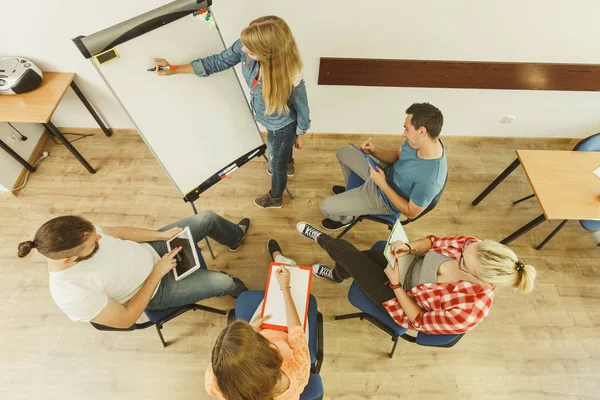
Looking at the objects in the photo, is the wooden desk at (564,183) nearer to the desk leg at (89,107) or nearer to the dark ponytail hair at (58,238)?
the dark ponytail hair at (58,238)

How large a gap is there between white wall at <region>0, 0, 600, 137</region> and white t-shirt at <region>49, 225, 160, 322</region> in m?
1.68

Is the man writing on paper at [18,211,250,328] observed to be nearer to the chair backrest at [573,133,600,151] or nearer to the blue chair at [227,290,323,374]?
the blue chair at [227,290,323,374]

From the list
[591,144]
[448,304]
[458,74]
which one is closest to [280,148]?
[448,304]

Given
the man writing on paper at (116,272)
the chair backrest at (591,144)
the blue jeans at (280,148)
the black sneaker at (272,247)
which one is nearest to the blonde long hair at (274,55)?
the blue jeans at (280,148)

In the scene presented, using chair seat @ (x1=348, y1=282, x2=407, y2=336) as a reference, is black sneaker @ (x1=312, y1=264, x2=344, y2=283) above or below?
below

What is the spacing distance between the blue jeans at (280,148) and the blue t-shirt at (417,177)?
0.74m

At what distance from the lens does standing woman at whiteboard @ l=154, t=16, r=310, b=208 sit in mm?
1659

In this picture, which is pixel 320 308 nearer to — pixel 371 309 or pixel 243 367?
pixel 371 309

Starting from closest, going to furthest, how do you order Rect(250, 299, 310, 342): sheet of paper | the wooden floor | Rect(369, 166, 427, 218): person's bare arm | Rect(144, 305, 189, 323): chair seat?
Rect(250, 299, 310, 342): sheet of paper, Rect(144, 305, 189, 323): chair seat, Rect(369, 166, 427, 218): person's bare arm, the wooden floor

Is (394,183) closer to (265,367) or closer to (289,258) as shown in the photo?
(289,258)

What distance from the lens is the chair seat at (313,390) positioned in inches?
57.9

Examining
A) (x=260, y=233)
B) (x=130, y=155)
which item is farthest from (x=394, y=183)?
(x=130, y=155)

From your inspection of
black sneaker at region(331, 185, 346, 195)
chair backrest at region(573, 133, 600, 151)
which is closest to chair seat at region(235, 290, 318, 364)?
black sneaker at region(331, 185, 346, 195)

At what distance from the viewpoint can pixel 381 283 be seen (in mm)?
1860
